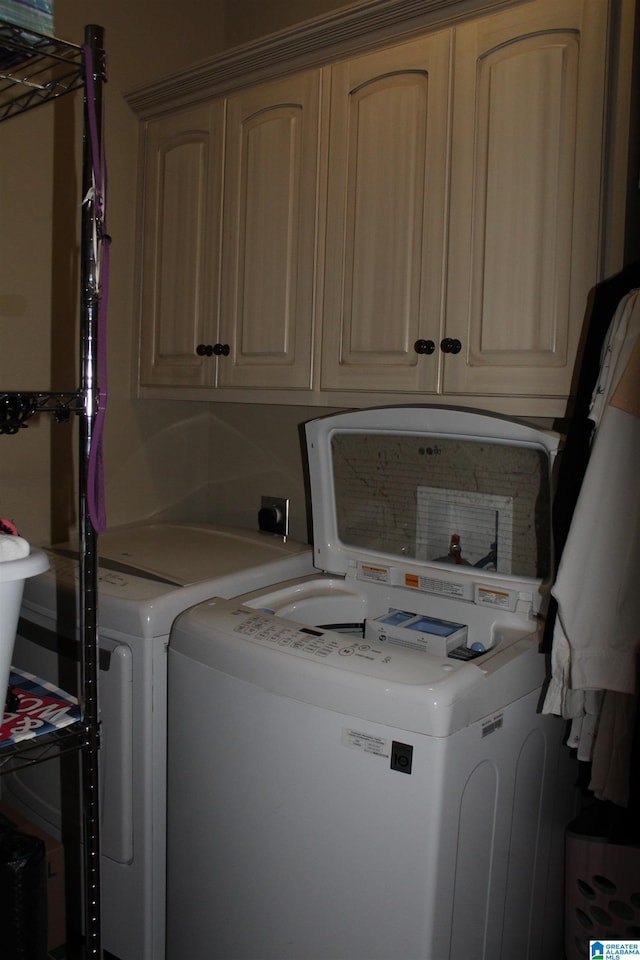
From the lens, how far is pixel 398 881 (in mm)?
1291

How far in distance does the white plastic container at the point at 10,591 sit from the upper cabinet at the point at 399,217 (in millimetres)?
955

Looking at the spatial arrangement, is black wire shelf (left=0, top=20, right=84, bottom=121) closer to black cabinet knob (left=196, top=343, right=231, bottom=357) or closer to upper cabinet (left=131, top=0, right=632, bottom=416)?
upper cabinet (left=131, top=0, right=632, bottom=416)

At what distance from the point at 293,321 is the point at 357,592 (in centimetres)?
67

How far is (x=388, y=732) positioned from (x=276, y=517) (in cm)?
112

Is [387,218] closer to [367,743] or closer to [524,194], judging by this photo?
[524,194]

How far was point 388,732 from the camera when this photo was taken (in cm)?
129

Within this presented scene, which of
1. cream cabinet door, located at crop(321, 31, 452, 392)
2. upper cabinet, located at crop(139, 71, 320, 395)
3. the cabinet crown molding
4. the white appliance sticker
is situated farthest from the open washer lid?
the cabinet crown molding

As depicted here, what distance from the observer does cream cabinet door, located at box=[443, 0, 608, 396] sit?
1.40 metres

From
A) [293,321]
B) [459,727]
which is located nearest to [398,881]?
[459,727]

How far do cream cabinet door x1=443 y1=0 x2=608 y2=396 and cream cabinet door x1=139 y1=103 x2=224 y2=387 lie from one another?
2.39 ft

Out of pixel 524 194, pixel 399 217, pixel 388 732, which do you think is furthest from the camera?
pixel 399 217

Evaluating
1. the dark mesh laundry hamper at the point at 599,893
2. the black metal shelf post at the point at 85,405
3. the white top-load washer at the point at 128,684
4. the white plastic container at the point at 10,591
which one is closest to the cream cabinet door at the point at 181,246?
the white top-load washer at the point at 128,684

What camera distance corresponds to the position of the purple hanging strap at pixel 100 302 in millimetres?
993

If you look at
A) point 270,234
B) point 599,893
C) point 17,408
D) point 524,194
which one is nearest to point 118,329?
point 270,234
